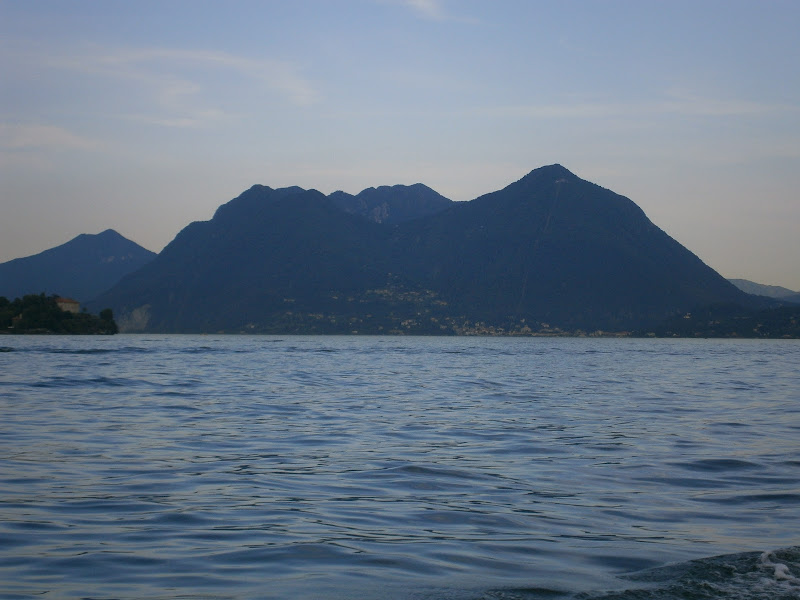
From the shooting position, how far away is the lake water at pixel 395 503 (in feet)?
28.1

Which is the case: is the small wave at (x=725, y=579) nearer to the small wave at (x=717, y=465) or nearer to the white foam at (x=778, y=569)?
the white foam at (x=778, y=569)

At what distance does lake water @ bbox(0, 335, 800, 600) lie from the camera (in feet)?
28.1

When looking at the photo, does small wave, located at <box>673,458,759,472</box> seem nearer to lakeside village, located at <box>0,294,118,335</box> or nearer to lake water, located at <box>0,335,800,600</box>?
lake water, located at <box>0,335,800,600</box>

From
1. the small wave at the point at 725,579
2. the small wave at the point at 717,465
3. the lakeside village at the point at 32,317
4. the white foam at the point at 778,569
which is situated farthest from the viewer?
the lakeside village at the point at 32,317

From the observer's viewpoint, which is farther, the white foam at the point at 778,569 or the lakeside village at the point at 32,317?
the lakeside village at the point at 32,317

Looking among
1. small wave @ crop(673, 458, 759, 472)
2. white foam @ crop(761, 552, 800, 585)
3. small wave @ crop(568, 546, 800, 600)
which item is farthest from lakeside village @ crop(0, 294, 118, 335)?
white foam @ crop(761, 552, 800, 585)

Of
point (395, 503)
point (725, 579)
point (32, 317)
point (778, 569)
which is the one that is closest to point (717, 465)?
point (395, 503)

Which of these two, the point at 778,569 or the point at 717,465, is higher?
the point at 778,569

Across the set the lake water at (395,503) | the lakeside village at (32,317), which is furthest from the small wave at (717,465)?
the lakeside village at (32,317)

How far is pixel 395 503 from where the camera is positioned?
1290cm

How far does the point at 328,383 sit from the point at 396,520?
1346 inches

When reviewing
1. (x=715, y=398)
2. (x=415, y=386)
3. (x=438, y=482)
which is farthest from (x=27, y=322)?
(x=438, y=482)

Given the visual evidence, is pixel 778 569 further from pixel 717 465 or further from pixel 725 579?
pixel 717 465

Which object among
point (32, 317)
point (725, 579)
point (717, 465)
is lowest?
point (717, 465)
